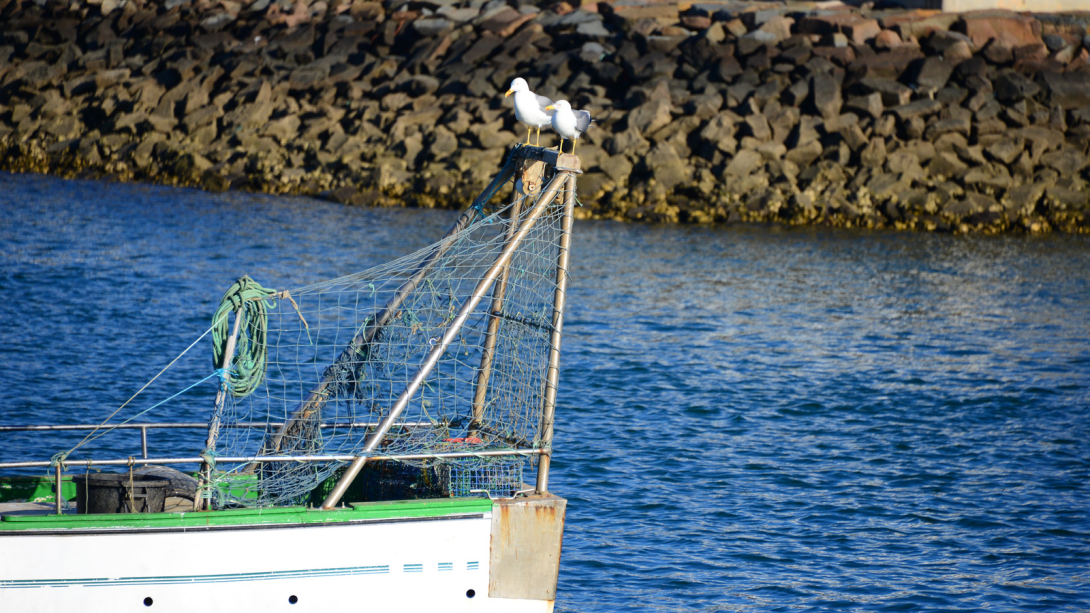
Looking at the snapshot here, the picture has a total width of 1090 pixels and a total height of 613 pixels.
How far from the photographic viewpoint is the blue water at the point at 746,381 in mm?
10875

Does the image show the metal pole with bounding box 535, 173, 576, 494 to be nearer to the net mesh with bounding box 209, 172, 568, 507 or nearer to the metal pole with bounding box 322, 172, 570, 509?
the net mesh with bounding box 209, 172, 568, 507

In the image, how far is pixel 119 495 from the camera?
7.84 metres

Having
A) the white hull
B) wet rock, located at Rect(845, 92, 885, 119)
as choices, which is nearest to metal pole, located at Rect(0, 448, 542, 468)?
the white hull

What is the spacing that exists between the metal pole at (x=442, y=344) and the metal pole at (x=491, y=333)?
0.24 m

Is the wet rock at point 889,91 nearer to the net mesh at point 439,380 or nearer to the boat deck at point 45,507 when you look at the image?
the net mesh at point 439,380

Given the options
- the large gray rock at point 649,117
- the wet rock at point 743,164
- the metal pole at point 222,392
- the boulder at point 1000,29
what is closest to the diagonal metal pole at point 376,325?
the metal pole at point 222,392

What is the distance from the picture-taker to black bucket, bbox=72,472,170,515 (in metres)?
7.81

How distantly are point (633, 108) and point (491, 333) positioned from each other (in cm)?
2459

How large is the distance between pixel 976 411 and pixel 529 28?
24.9m

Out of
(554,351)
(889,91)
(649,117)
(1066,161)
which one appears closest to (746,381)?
(554,351)

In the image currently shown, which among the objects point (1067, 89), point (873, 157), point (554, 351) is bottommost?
point (554, 351)

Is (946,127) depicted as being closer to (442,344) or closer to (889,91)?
(889,91)

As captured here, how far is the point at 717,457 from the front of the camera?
1391 cm

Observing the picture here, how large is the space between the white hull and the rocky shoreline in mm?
21632
